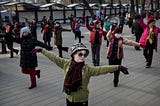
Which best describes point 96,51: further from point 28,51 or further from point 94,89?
point 28,51

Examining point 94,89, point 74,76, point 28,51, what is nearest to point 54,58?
point 74,76

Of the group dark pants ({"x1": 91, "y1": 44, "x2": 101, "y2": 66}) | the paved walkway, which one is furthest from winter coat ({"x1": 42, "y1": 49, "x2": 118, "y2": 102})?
dark pants ({"x1": 91, "y1": 44, "x2": 101, "y2": 66})

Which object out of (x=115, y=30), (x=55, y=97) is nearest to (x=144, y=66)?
(x=115, y=30)

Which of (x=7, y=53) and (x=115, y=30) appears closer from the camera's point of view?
(x=115, y=30)

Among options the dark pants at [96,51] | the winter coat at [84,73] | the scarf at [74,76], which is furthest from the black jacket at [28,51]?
the scarf at [74,76]

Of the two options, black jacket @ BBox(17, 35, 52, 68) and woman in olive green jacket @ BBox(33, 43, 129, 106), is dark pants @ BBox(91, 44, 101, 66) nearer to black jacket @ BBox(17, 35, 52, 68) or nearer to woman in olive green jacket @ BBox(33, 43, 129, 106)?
black jacket @ BBox(17, 35, 52, 68)

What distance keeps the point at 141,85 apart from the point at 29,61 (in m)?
3.08

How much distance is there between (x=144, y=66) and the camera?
10.3 metres

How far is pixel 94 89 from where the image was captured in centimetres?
760

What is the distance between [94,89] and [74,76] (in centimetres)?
373

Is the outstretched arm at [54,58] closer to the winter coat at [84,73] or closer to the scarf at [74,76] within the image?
the winter coat at [84,73]

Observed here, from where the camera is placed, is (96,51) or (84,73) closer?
(84,73)

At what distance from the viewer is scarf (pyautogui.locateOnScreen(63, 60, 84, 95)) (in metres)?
3.94

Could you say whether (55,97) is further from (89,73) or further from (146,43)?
(146,43)
